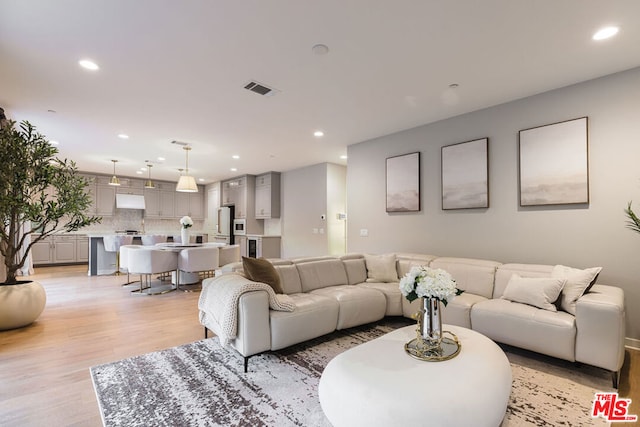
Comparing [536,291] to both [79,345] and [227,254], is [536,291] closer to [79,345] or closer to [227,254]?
[79,345]

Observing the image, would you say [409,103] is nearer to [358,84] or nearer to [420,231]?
[358,84]

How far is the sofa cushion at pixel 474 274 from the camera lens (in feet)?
11.0

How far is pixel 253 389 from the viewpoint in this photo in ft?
7.19

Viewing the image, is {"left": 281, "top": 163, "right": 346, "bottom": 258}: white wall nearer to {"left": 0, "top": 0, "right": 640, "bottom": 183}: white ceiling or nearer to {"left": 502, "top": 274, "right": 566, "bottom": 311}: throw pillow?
{"left": 0, "top": 0, "right": 640, "bottom": 183}: white ceiling

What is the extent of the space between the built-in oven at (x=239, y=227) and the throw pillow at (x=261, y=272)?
18.9 ft

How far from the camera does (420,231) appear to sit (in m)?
4.52

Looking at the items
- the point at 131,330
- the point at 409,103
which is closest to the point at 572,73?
the point at 409,103

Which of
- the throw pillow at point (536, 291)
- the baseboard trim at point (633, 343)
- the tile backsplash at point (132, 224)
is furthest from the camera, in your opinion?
the tile backsplash at point (132, 224)

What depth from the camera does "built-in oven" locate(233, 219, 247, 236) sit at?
338 inches

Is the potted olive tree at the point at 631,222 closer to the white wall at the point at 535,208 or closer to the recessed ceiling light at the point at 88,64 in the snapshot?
the white wall at the point at 535,208

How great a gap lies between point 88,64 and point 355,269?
3.77 metres

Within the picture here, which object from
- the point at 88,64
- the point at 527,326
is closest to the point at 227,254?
the point at 88,64

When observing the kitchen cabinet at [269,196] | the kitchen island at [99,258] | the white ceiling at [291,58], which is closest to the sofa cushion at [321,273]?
the white ceiling at [291,58]

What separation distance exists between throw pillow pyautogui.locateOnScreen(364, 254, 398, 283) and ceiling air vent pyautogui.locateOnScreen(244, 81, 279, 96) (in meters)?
2.63
